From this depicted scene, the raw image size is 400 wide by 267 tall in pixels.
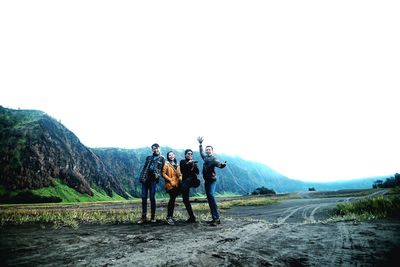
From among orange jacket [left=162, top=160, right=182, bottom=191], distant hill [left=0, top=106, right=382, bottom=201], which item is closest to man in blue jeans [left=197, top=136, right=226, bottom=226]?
orange jacket [left=162, top=160, right=182, bottom=191]

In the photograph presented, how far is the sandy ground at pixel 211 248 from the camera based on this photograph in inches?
175

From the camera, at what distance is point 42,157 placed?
76938 millimetres

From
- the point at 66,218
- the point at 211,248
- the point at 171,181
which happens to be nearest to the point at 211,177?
the point at 171,181

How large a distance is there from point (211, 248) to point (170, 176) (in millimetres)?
4322

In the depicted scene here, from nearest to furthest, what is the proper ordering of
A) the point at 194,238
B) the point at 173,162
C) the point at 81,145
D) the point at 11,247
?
the point at 11,247 < the point at 194,238 < the point at 173,162 < the point at 81,145

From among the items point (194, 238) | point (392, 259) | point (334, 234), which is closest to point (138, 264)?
point (194, 238)

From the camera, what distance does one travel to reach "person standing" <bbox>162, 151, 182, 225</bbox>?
9250 mm

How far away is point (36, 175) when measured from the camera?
7062cm

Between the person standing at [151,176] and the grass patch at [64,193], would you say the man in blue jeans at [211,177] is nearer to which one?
the person standing at [151,176]

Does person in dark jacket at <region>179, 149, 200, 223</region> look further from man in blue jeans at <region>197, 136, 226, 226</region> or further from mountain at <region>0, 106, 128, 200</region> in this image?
mountain at <region>0, 106, 128, 200</region>

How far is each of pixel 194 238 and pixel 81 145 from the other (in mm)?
102624

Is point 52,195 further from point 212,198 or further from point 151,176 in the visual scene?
point 212,198

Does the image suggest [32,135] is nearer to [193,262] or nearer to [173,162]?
[173,162]

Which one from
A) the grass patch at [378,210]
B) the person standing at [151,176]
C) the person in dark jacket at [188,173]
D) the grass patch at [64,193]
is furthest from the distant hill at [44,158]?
the grass patch at [378,210]
